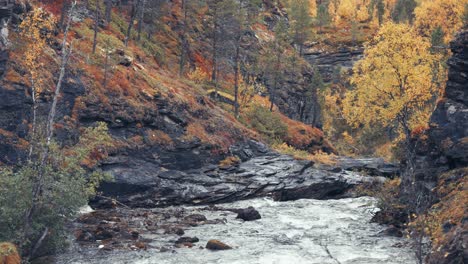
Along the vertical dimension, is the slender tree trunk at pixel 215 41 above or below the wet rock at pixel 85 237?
above

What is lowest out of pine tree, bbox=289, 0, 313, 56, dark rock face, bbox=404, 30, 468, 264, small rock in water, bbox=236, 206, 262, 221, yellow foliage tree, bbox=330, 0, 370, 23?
small rock in water, bbox=236, 206, 262, 221

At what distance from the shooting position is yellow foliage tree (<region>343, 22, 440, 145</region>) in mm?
35094

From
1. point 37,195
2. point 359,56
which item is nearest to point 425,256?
point 37,195

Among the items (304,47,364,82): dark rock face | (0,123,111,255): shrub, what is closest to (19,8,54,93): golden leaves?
(0,123,111,255): shrub

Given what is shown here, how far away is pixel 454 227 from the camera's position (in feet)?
71.0

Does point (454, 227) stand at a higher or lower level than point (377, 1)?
lower

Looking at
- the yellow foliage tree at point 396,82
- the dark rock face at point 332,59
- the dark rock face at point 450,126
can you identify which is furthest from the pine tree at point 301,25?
the dark rock face at point 450,126

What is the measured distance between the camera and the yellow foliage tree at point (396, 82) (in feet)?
115

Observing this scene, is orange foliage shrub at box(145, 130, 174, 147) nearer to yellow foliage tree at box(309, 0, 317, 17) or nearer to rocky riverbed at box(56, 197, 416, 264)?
rocky riverbed at box(56, 197, 416, 264)

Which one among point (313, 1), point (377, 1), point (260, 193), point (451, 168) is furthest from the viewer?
point (313, 1)

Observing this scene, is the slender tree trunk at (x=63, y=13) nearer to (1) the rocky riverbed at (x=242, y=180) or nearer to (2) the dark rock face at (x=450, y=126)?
(1) the rocky riverbed at (x=242, y=180)

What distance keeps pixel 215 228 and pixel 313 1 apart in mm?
141229

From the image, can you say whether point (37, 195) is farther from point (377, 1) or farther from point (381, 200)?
point (377, 1)

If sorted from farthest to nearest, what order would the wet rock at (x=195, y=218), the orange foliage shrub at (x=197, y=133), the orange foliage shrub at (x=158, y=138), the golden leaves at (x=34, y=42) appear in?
the orange foliage shrub at (x=197, y=133) < the orange foliage shrub at (x=158, y=138) < the wet rock at (x=195, y=218) < the golden leaves at (x=34, y=42)
